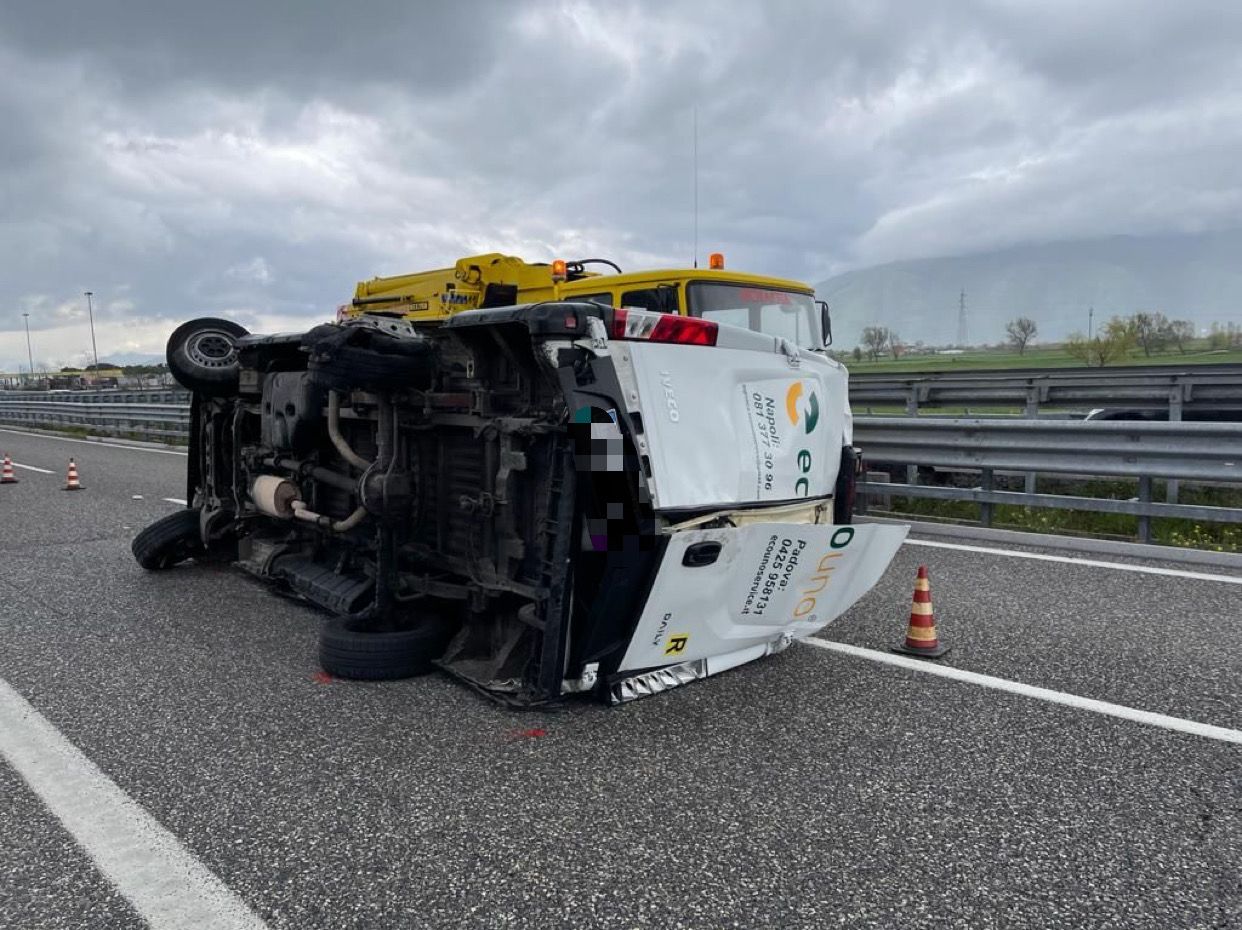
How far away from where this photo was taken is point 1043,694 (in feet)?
12.9

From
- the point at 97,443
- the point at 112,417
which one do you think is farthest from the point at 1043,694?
the point at 112,417

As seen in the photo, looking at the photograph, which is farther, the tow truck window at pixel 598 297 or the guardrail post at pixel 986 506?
the guardrail post at pixel 986 506

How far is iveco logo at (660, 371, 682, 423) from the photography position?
11.6 feet

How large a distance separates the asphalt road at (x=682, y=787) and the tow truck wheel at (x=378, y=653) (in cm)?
9

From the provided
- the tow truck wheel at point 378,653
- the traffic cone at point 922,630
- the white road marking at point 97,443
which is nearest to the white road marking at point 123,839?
the tow truck wheel at point 378,653

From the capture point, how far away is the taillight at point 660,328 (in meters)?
3.48

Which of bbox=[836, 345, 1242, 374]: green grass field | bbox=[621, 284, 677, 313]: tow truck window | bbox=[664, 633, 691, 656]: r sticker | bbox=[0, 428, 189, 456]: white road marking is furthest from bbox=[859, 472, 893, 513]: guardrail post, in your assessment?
bbox=[836, 345, 1242, 374]: green grass field

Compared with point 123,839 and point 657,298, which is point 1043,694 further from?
point 123,839

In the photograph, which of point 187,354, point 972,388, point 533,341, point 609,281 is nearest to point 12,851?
point 533,341

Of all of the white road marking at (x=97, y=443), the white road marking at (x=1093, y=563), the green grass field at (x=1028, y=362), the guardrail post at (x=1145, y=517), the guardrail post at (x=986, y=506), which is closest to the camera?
the white road marking at (x=1093, y=563)

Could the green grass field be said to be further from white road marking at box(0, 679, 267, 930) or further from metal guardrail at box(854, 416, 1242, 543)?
white road marking at box(0, 679, 267, 930)

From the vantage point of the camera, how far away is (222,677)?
4262 millimetres

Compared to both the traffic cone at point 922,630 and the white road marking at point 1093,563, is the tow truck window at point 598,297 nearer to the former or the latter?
the traffic cone at point 922,630

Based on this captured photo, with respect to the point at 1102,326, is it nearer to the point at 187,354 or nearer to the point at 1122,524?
the point at 1122,524
